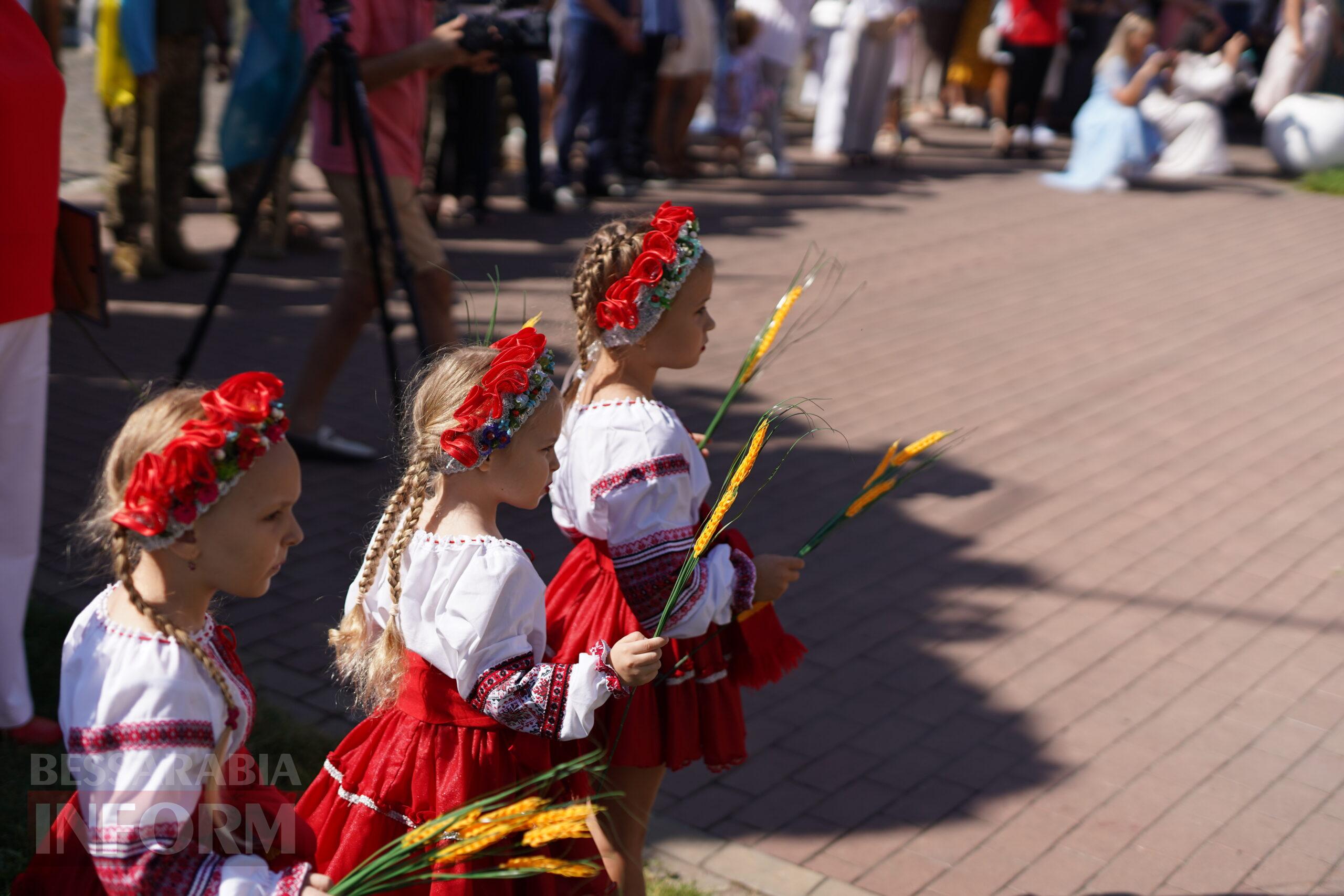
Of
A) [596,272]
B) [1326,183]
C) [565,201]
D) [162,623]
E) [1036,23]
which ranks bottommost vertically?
[565,201]

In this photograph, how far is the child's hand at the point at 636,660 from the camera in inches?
88.3

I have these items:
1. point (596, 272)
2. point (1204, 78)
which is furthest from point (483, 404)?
point (1204, 78)

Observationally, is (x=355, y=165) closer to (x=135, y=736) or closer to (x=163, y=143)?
(x=163, y=143)

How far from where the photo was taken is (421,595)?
2.27m

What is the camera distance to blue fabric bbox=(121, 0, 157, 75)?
7070mm

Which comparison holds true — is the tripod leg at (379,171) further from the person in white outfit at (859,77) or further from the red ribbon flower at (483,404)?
the person in white outfit at (859,77)

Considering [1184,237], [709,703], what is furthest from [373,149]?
[1184,237]

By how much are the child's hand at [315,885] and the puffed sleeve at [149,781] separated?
0.01 m

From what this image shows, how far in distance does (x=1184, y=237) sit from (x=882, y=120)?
148 inches

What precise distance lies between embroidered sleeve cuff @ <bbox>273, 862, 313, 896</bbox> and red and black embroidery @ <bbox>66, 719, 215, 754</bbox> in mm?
226

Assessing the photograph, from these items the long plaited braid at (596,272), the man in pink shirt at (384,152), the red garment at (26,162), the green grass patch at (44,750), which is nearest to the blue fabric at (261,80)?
the man in pink shirt at (384,152)

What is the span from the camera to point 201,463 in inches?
70.9

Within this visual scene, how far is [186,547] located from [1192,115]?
44.3 ft

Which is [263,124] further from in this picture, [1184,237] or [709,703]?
[1184,237]
